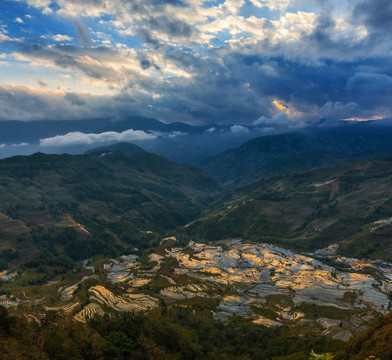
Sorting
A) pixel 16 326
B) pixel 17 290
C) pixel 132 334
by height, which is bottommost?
pixel 17 290

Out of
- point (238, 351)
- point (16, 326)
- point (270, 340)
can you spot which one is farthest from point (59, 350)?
point (270, 340)

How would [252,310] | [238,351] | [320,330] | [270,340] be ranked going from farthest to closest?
[252,310]
[320,330]
[270,340]
[238,351]

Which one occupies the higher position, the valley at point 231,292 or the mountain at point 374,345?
the mountain at point 374,345

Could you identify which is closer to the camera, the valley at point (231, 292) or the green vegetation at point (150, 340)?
the green vegetation at point (150, 340)

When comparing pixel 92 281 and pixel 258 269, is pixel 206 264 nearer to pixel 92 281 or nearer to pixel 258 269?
pixel 258 269

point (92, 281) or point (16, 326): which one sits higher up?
point (16, 326)

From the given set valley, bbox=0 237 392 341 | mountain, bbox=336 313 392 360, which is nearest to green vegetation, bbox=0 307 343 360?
mountain, bbox=336 313 392 360

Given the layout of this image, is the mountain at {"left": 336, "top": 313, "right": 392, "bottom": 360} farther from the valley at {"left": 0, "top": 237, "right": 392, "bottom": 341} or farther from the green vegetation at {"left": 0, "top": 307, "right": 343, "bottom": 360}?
the valley at {"left": 0, "top": 237, "right": 392, "bottom": 341}

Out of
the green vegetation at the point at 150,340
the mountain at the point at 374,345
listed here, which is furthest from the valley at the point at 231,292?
the mountain at the point at 374,345

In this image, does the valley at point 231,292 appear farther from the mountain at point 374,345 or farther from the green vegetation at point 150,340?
the mountain at point 374,345

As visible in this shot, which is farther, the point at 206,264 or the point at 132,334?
the point at 206,264

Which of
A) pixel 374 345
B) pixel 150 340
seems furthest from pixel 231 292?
pixel 374 345
